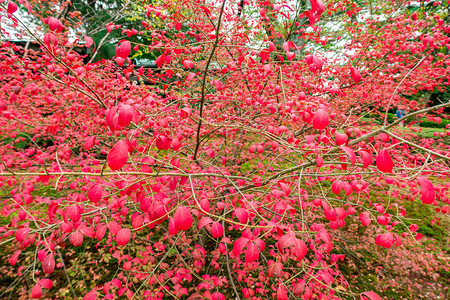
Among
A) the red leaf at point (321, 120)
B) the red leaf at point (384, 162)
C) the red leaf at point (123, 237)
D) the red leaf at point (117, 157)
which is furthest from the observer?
the red leaf at point (123, 237)

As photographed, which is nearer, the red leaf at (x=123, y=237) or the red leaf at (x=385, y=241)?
the red leaf at (x=123, y=237)

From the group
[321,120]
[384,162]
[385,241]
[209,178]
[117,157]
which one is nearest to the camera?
[117,157]

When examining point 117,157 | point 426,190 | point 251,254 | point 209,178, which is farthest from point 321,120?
point 209,178

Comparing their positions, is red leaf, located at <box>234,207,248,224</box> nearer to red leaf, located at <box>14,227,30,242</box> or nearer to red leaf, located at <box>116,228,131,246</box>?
red leaf, located at <box>116,228,131,246</box>

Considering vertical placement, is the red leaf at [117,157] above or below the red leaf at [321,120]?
below

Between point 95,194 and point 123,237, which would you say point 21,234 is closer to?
point 95,194

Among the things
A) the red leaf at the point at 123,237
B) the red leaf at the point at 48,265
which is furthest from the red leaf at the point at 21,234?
the red leaf at the point at 123,237

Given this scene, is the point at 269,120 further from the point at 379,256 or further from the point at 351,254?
the point at 379,256

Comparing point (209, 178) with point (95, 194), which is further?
point (209, 178)

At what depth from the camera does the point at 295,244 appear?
1.20 metres

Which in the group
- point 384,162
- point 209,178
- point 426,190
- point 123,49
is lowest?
point 209,178

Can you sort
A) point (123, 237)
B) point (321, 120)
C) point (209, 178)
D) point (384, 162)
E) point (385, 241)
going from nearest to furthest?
point (384, 162) < point (321, 120) < point (123, 237) < point (385, 241) < point (209, 178)

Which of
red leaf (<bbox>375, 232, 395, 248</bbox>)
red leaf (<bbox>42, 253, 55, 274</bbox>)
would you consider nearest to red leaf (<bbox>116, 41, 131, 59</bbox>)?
red leaf (<bbox>42, 253, 55, 274</bbox>)

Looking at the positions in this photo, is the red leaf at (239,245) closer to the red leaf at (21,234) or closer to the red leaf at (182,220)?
the red leaf at (182,220)
